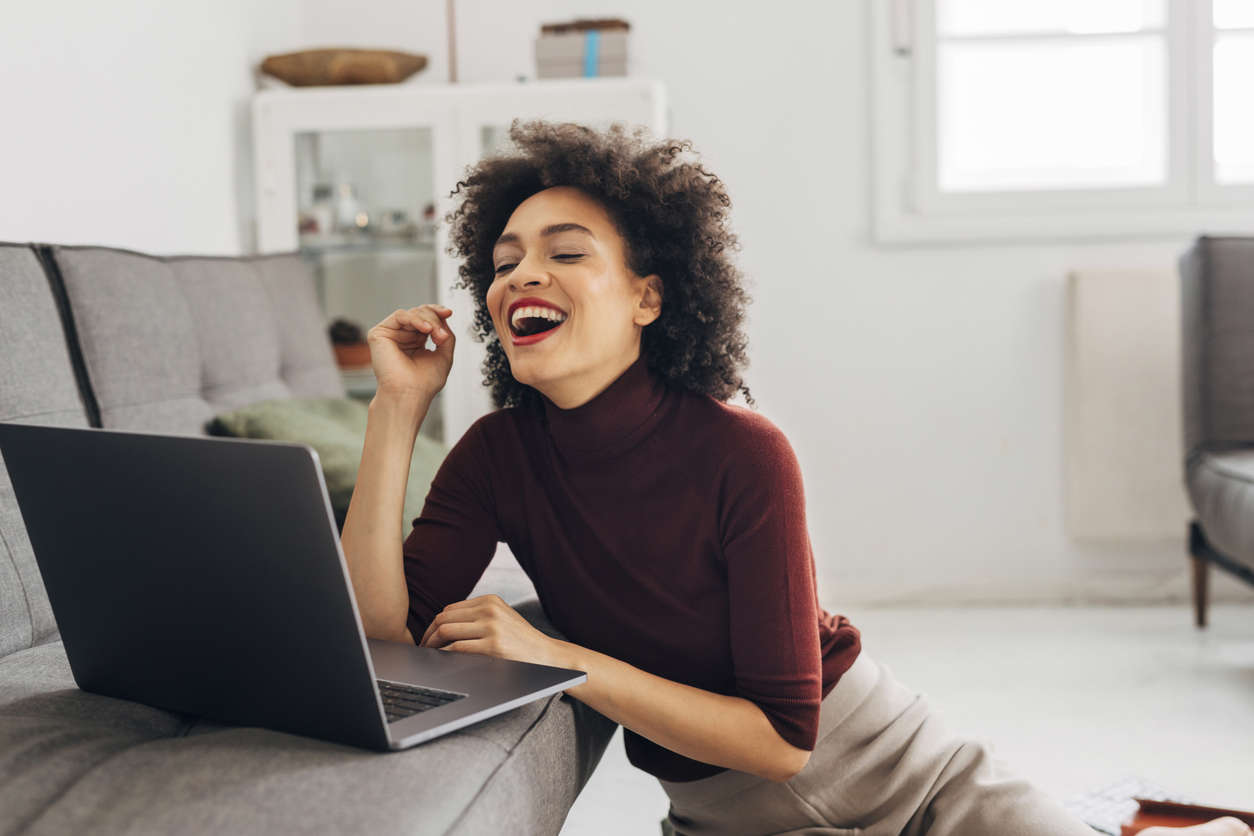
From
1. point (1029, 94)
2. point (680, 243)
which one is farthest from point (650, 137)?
point (1029, 94)

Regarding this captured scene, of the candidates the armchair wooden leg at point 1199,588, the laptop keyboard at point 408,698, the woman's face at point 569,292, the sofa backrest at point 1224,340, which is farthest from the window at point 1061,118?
the laptop keyboard at point 408,698

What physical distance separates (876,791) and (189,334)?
1.24 metres

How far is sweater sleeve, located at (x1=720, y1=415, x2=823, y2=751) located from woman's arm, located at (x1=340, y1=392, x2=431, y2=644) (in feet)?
1.01

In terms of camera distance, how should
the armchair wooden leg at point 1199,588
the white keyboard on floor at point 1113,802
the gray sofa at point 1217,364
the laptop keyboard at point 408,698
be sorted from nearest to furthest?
the laptop keyboard at point 408,698 < the white keyboard on floor at point 1113,802 < the gray sofa at point 1217,364 < the armchair wooden leg at point 1199,588

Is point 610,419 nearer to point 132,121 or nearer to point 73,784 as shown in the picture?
point 73,784

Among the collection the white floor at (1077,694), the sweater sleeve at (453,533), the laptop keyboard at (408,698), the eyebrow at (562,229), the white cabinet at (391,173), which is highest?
the white cabinet at (391,173)

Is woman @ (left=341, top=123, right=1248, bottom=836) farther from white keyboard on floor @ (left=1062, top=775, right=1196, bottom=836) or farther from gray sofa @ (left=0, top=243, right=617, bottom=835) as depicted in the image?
white keyboard on floor @ (left=1062, top=775, right=1196, bottom=836)

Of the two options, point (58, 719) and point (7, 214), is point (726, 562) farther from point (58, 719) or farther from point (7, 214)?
point (7, 214)

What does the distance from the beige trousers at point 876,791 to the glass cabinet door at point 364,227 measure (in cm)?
185

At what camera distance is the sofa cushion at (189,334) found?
1.51 m

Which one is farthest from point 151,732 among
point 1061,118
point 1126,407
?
point 1061,118

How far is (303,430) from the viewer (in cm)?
172

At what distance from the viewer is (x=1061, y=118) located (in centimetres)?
306

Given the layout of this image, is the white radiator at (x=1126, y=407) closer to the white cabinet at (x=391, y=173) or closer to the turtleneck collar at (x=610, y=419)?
the white cabinet at (x=391, y=173)
